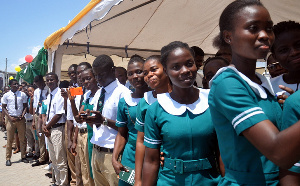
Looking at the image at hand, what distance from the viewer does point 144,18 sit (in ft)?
16.6

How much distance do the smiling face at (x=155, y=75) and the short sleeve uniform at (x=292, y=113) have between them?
1.39 metres

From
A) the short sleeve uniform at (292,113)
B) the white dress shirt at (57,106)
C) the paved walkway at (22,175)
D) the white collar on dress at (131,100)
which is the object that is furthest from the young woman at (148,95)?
the paved walkway at (22,175)

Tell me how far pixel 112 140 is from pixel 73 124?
1.95 meters

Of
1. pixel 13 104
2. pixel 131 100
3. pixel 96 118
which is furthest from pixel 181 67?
pixel 13 104

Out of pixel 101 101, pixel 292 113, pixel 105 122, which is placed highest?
pixel 292 113

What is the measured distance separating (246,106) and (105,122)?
221 cm

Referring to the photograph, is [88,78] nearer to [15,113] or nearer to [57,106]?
[57,106]

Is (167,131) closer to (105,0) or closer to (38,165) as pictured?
(105,0)

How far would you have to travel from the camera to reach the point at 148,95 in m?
2.31

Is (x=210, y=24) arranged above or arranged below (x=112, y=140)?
above

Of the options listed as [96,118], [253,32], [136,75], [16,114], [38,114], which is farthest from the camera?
[16,114]

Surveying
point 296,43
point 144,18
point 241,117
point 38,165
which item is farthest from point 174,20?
point 38,165

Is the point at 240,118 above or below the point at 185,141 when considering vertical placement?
above

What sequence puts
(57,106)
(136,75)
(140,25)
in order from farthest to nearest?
1. (140,25)
2. (57,106)
3. (136,75)
